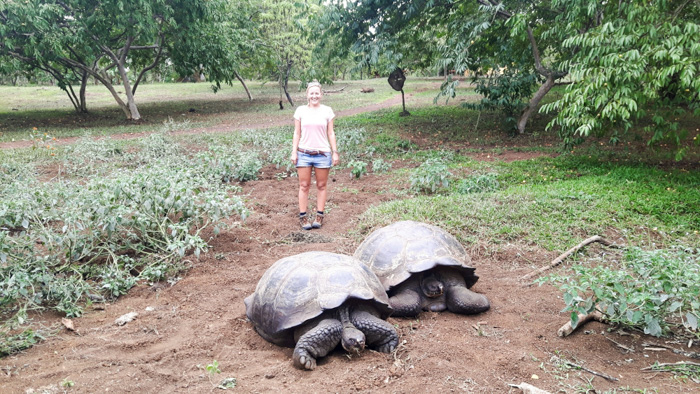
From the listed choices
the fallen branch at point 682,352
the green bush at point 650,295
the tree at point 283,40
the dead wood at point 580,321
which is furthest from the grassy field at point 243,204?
the tree at point 283,40

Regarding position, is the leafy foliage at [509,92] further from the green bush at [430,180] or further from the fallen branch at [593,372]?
the fallen branch at [593,372]

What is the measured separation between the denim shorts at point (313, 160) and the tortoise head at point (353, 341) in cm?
321

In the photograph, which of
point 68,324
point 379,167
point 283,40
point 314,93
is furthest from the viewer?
point 283,40

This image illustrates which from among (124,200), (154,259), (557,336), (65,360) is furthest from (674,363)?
(124,200)

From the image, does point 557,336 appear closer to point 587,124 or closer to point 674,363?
point 674,363

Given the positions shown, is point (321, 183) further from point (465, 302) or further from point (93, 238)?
point (465, 302)

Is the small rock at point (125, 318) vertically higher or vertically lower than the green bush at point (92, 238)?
lower

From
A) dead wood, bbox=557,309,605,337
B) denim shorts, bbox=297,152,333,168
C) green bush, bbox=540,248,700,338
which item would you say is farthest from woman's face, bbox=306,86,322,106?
dead wood, bbox=557,309,605,337

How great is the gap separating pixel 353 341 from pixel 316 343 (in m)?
0.25

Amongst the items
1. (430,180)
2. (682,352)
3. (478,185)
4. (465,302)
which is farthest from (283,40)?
(682,352)

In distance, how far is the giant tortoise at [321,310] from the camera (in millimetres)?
3133

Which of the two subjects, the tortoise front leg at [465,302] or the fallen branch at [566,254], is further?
the fallen branch at [566,254]

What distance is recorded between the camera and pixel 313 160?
6059mm

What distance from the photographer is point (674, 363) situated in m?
2.90
